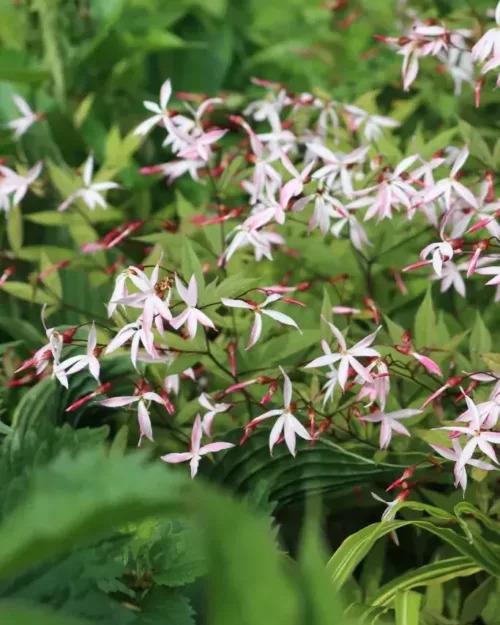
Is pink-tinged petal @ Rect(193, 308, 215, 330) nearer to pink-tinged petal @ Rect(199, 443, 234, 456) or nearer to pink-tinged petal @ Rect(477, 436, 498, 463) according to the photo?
pink-tinged petal @ Rect(199, 443, 234, 456)

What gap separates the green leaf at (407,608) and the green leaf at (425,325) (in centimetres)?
27

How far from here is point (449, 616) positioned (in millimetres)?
759

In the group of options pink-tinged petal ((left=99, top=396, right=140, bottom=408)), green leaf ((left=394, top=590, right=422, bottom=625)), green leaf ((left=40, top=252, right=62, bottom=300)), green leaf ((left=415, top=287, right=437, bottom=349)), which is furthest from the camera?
green leaf ((left=40, top=252, right=62, bottom=300))

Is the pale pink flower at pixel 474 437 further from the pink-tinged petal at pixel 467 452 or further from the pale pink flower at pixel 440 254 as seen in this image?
the pale pink flower at pixel 440 254

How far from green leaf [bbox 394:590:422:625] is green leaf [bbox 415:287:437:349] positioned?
27cm

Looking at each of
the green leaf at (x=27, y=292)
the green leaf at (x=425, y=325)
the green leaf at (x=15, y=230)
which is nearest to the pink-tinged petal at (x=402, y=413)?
the green leaf at (x=425, y=325)

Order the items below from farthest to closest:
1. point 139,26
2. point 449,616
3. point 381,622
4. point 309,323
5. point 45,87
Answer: point 139,26 → point 45,87 → point 309,323 → point 449,616 → point 381,622

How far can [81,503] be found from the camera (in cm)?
30

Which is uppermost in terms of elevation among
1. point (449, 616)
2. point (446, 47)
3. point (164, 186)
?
point (446, 47)

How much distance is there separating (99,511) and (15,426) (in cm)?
46

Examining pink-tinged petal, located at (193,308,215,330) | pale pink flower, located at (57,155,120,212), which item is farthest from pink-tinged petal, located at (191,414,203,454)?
pale pink flower, located at (57,155,120,212)

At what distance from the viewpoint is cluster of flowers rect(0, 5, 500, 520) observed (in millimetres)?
663

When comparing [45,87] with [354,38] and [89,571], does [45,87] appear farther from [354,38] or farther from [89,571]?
[89,571]

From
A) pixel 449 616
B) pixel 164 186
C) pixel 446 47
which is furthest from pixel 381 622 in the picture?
pixel 164 186
